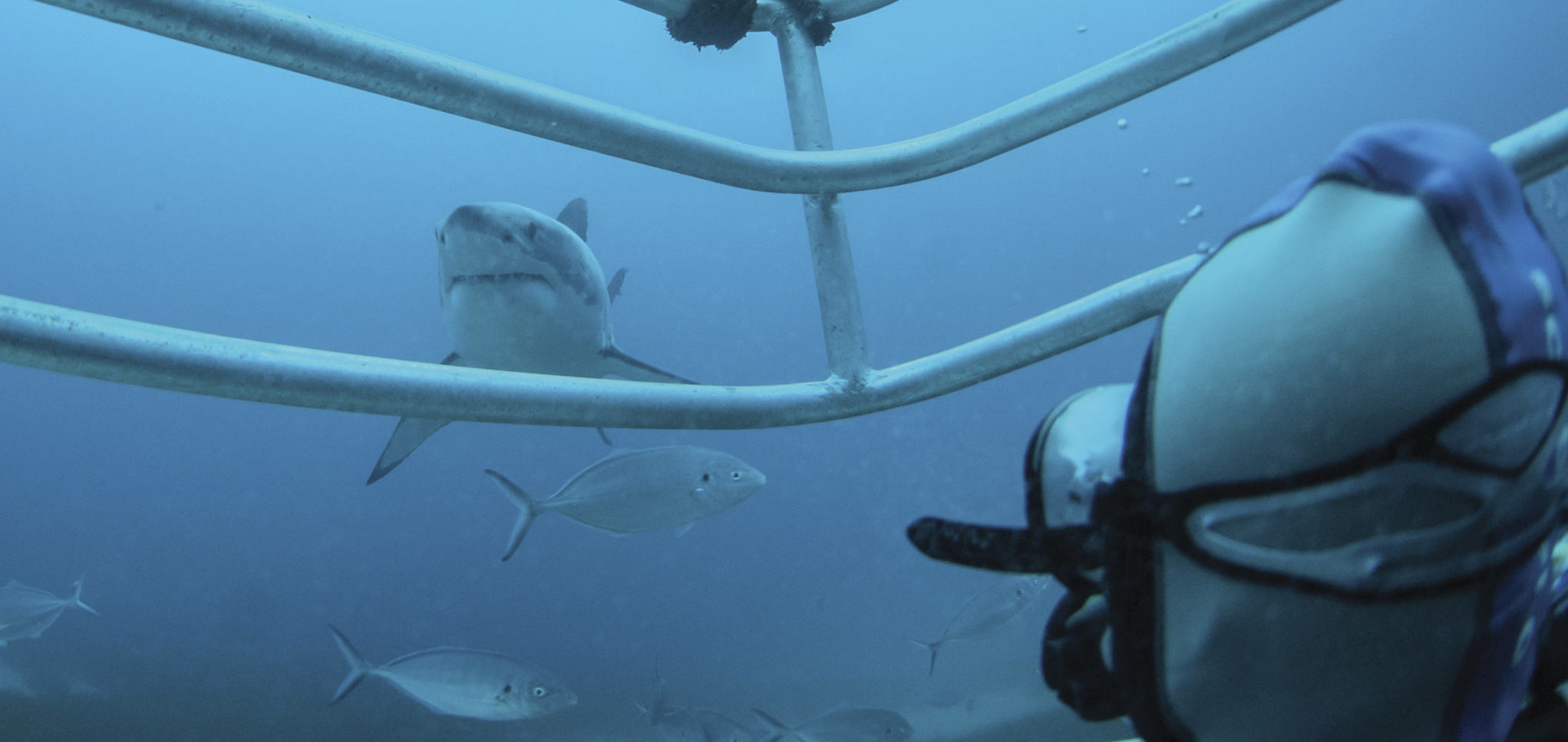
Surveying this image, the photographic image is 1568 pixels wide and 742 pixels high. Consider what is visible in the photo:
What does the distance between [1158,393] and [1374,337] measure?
13cm

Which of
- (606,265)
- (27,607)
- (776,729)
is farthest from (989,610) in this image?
(606,265)

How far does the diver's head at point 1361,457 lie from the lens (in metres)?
0.46

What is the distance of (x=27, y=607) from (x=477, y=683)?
338 centimetres

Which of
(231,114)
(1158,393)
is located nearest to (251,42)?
(1158,393)

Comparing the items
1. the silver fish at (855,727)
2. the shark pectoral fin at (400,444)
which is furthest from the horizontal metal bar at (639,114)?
the silver fish at (855,727)

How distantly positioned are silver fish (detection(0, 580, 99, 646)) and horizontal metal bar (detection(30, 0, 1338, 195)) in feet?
19.0

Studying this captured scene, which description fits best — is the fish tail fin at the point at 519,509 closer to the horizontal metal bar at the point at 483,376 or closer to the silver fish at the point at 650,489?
the silver fish at the point at 650,489

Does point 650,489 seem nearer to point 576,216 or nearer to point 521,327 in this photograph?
point 521,327

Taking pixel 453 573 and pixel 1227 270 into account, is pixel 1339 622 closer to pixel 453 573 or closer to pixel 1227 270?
pixel 1227 270

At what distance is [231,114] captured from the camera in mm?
43625

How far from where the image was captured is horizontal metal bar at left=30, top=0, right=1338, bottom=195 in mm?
705

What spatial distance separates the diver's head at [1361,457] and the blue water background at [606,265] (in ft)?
84.3

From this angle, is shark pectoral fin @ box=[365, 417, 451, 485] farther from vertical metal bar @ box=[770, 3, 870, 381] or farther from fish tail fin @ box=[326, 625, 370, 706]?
vertical metal bar @ box=[770, 3, 870, 381]

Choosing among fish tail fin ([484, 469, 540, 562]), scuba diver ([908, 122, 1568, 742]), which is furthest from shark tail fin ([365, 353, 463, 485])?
scuba diver ([908, 122, 1568, 742])
